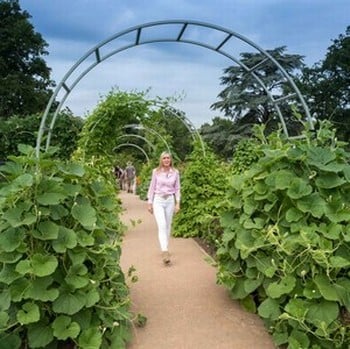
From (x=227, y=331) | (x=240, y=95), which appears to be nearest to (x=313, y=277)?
(x=227, y=331)

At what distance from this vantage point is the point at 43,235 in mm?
2904

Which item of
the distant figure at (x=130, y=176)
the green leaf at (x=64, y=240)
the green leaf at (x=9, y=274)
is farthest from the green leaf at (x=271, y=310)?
the distant figure at (x=130, y=176)

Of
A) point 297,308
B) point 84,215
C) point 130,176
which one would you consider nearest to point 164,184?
point 84,215

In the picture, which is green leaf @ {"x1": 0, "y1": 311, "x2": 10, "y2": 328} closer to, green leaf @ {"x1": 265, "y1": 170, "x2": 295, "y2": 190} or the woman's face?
green leaf @ {"x1": 265, "y1": 170, "x2": 295, "y2": 190}

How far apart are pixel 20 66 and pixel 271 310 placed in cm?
2919

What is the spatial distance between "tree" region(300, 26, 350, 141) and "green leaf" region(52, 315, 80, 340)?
25.0 meters

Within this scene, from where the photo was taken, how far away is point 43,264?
2.80 m

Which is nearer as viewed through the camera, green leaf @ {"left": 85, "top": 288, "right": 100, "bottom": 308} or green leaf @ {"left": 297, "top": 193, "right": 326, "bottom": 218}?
green leaf @ {"left": 85, "top": 288, "right": 100, "bottom": 308}

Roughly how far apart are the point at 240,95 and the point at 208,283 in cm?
2332

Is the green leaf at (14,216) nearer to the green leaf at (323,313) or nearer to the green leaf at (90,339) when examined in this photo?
the green leaf at (90,339)

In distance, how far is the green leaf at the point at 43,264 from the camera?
275 centimetres

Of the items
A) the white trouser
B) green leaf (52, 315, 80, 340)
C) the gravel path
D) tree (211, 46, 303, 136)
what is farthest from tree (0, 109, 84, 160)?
tree (211, 46, 303, 136)

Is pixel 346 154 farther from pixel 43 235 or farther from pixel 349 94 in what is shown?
pixel 349 94

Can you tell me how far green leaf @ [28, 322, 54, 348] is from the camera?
9.24 feet
